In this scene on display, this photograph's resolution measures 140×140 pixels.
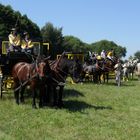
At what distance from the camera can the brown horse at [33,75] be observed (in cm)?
1680

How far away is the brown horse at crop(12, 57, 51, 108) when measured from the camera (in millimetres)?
16797

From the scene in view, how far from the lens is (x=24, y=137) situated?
12500 mm

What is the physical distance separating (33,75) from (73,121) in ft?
10.3

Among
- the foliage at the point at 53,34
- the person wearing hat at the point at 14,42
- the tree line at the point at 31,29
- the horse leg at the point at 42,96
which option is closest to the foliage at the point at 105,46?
the tree line at the point at 31,29

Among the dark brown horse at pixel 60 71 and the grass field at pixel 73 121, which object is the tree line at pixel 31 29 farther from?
the dark brown horse at pixel 60 71

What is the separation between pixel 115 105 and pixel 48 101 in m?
2.76

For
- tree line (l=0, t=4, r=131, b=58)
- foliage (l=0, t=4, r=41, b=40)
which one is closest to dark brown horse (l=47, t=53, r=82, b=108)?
tree line (l=0, t=4, r=131, b=58)

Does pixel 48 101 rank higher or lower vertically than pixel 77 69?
lower

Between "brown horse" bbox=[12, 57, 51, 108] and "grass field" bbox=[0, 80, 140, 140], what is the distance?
63 centimetres

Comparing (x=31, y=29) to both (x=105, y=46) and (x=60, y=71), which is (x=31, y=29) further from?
(x=105, y=46)

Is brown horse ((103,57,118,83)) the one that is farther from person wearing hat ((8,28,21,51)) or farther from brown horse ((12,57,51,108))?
brown horse ((12,57,51,108))

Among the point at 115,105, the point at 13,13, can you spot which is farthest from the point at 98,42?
the point at 115,105

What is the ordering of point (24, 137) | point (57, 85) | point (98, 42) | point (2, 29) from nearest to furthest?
1. point (24, 137)
2. point (57, 85)
3. point (2, 29)
4. point (98, 42)

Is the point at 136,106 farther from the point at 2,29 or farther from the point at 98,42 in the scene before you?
the point at 98,42
